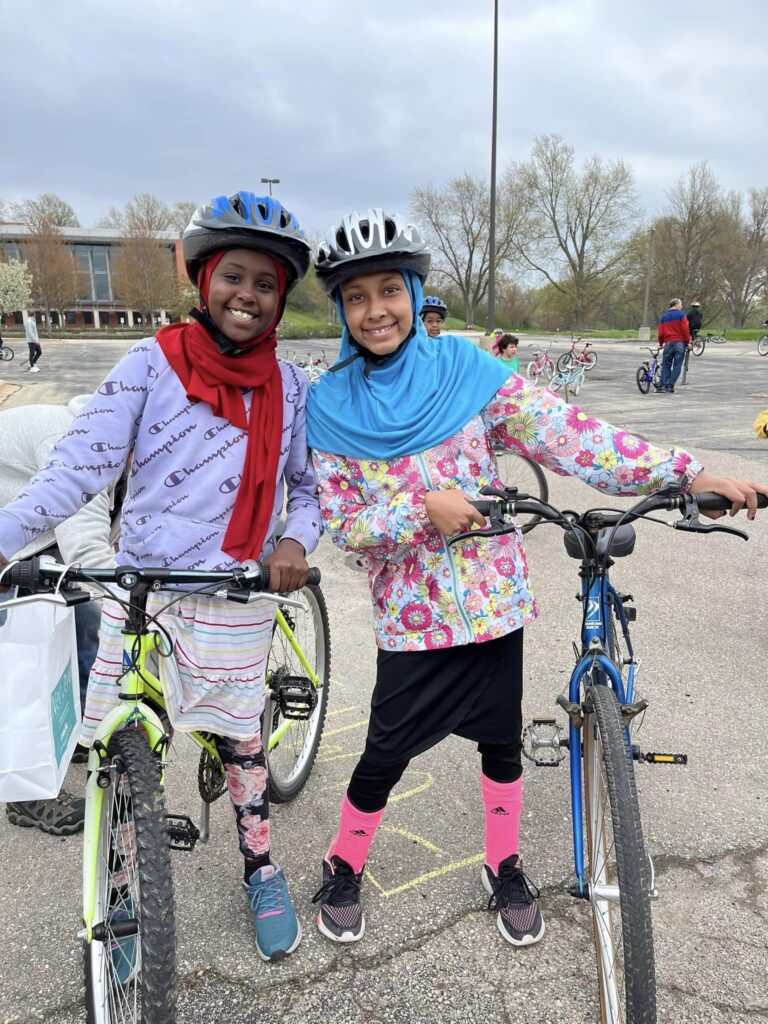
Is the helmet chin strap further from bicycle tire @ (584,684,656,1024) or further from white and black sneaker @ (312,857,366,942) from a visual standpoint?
white and black sneaker @ (312,857,366,942)

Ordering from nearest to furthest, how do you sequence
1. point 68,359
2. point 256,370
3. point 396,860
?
1. point 256,370
2. point 396,860
3. point 68,359

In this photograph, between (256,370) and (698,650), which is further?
(698,650)

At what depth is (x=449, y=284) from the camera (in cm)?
6266

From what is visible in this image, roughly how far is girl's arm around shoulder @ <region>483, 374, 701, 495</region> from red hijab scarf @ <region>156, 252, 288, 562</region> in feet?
2.11

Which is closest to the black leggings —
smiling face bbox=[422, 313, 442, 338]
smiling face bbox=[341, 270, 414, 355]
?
smiling face bbox=[341, 270, 414, 355]

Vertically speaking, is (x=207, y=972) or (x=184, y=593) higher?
(x=184, y=593)

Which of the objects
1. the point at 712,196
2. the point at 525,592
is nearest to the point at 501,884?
the point at 525,592

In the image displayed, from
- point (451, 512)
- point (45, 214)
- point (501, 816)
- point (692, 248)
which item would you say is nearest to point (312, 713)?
point (501, 816)

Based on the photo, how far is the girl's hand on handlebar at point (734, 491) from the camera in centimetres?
190

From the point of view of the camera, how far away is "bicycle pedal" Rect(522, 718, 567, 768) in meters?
2.28

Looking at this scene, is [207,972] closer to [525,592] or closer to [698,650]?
[525,592]

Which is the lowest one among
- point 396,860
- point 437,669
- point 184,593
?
point 396,860

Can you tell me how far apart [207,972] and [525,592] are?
1489 millimetres

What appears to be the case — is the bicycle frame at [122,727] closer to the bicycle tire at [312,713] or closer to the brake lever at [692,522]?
the bicycle tire at [312,713]
